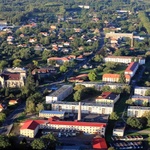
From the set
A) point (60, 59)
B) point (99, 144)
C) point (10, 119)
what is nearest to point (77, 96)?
point (10, 119)

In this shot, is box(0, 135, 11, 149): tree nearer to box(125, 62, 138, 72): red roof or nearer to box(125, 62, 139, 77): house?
box(125, 62, 139, 77): house

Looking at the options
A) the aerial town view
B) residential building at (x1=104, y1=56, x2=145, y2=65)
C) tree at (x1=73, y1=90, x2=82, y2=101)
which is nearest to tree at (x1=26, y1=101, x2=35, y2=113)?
the aerial town view

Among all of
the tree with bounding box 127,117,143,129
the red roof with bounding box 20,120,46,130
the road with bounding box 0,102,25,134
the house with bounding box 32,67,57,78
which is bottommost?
the road with bounding box 0,102,25,134

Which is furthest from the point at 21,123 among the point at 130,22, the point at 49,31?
the point at 130,22

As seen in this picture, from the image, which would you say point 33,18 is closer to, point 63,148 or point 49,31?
point 49,31

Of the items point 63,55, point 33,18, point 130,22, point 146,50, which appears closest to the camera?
point 63,55

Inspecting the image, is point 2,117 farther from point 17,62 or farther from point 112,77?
point 17,62

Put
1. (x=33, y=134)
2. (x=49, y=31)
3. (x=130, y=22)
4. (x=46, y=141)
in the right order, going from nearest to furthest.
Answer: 1. (x=46, y=141)
2. (x=33, y=134)
3. (x=49, y=31)
4. (x=130, y=22)

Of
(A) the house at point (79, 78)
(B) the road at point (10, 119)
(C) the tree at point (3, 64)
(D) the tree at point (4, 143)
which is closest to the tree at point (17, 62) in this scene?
(C) the tree at point (3, 64)
